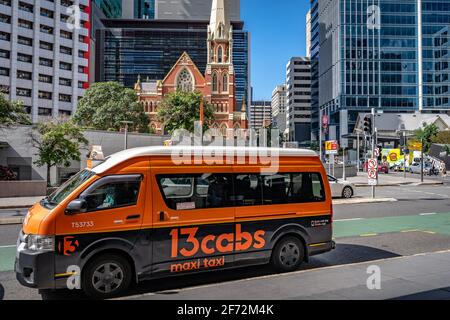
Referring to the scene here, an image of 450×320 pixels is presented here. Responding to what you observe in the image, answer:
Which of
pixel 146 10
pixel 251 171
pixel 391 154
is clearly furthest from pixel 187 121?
pixel 146 10

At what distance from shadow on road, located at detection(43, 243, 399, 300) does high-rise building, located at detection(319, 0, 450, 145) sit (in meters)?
95.4

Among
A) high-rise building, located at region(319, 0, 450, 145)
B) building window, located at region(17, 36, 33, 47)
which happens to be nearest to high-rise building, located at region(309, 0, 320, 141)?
high-rise building, located at region(319, 0, 450, 145)

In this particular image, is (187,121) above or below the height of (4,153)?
above

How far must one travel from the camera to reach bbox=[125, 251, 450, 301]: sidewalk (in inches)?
235

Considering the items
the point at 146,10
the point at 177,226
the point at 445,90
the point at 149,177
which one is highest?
the point at 146,10

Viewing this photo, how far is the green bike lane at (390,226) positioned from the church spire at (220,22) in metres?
73.1

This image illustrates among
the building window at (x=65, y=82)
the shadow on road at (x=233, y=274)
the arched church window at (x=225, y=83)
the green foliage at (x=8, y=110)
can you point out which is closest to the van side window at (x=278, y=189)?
the shadow on road at (x=233, y=274)

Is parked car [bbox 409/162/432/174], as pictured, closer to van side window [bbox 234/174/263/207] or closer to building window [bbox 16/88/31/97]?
van side window [bbox 234/174/263/207]

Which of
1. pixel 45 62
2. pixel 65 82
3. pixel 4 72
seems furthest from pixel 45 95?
pixel 4 72

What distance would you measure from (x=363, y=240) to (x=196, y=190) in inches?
240

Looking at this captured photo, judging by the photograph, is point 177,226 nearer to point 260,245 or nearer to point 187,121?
point 260,245

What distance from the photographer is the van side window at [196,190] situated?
22.7 ft
